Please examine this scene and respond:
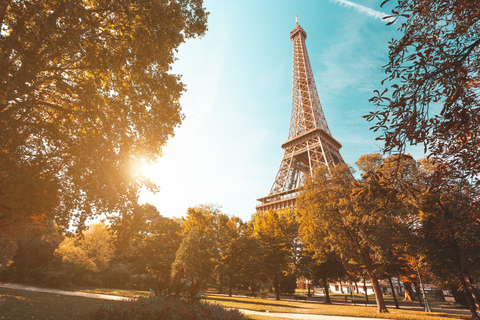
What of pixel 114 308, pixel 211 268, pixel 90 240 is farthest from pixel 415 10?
pixel 90 240

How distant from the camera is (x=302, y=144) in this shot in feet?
158

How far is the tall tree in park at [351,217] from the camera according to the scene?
1571 centimetres

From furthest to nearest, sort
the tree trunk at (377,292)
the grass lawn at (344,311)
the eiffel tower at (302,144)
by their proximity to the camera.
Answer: the eiffel tower at (302,144) → the tree trunk at (377,292) → the grass lawn at (344,311)

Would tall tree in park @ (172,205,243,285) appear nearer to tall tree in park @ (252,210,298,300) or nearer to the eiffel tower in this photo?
tall tree in park @ (252,210,298,300)

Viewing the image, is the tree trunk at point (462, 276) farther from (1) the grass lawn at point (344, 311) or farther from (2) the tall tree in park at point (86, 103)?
(2) the tall tree in park at point (86, 103)

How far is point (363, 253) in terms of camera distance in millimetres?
17031

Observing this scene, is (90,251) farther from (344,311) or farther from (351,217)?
(351,217)

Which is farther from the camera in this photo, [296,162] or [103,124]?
[296,162]

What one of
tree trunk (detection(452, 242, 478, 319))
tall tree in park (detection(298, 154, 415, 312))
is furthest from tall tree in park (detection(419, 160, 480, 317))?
tall tree in park (detection(298, 154, 415, 312))

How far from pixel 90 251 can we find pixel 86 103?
24.1m

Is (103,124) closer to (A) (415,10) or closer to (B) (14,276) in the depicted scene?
(A) (415,10)

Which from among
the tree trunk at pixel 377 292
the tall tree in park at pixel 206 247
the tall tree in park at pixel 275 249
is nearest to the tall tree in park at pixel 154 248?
the tall tree in park at pixel 206 247

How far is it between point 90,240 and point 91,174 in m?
23.2

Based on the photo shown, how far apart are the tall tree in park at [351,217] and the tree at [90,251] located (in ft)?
67.9
